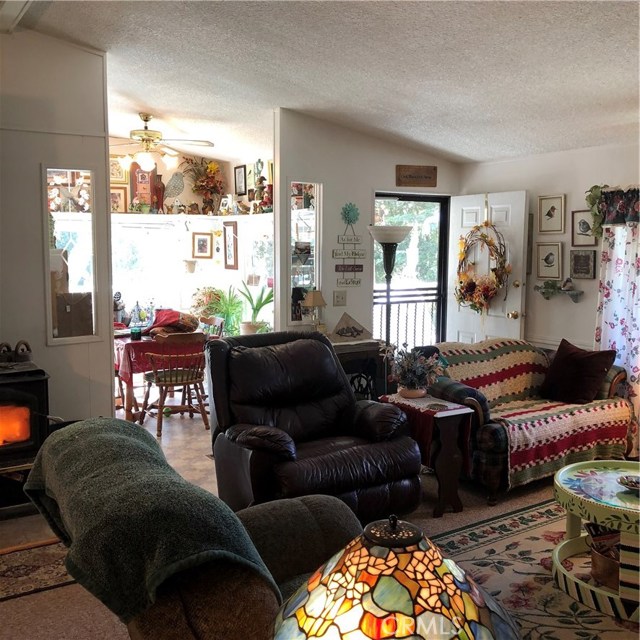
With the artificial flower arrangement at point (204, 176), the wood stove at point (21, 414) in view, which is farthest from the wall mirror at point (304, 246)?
the artificial flower arrangement at point (204, 176)

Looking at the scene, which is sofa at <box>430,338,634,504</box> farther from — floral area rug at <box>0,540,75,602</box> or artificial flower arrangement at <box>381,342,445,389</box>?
floral area rug at <box>0,540,75,602</box>

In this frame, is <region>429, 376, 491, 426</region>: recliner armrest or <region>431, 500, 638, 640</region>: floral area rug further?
<region>429, 376, 491, 426</region>: recliner armrest

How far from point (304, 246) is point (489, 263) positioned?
1691 mm

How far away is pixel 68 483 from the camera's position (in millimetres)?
1537

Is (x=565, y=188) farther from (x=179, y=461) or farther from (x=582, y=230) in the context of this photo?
(x=179, y=461)

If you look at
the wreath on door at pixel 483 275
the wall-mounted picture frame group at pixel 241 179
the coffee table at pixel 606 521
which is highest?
the wall-mounted picture frame group at pixel 241 179

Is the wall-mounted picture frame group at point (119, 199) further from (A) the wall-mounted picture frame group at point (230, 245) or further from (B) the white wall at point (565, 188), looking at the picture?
(B) the white wall at point (565, 188)

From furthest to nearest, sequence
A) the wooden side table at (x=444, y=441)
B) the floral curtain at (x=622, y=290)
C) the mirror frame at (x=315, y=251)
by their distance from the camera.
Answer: the mirror frame at (x=315, y=251) → the floral curtain at (x=622, y=290) → the wooden side table at (x=444, y=441)

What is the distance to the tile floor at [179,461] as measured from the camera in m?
3.58

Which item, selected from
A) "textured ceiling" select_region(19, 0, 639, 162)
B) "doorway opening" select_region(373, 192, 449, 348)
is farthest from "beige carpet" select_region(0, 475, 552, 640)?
"doorway opening" select_region(373, 192, 449, 348)

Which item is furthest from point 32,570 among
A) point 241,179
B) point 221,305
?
point 241,179

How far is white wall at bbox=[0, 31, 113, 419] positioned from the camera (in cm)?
419

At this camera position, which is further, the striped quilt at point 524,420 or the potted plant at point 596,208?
the potted plant at point 596,208

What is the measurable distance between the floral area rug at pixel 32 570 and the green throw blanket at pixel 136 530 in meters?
1.77
